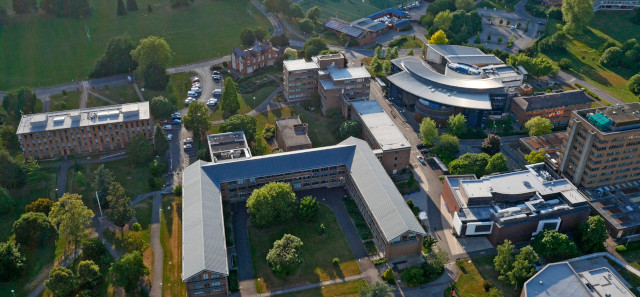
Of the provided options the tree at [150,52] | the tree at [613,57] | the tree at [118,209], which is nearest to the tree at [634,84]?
the tree at [613,57]

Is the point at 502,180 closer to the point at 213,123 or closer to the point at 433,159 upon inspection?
the point at 433,159

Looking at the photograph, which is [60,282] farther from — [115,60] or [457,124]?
[457,124]

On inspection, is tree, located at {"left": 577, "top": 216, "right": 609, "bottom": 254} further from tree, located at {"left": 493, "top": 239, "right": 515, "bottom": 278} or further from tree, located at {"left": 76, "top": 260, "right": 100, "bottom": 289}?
tree, located at {"left": 76, "top": 260, "right": 100, "bottom": 289}

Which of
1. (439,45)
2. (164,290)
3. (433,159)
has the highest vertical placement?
(439,45)

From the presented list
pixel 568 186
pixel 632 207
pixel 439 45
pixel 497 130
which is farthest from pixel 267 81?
pixel 632 207

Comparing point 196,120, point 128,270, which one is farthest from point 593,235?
point 196,120

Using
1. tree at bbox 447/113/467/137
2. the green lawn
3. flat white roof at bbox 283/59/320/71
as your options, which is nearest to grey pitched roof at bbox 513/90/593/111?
tree at bbox 447/113/467/137
